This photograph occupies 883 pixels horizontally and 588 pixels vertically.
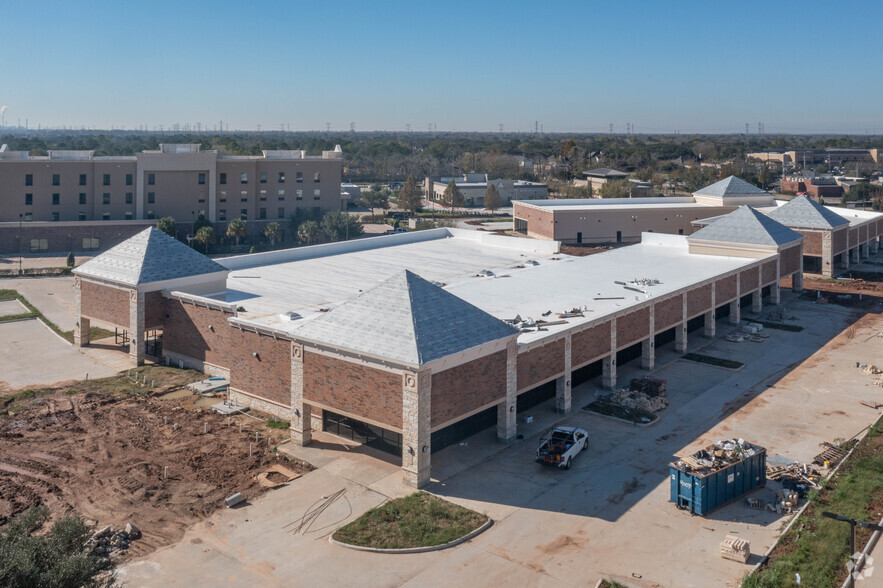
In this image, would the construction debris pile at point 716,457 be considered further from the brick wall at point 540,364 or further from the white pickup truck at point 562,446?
the brick wall at point 540,364

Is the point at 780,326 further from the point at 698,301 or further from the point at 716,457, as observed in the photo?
the point at 716,457

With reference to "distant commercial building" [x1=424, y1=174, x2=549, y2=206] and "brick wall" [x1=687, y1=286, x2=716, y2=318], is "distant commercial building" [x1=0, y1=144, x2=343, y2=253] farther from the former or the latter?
"brick wall" [x1=687, y1=286, x2=716, y2=318]

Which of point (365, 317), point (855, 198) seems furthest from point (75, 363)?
point (855, 198)

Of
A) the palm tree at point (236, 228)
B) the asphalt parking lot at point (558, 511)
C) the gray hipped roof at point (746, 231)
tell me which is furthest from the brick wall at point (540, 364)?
the palm tree at point (236, 228)

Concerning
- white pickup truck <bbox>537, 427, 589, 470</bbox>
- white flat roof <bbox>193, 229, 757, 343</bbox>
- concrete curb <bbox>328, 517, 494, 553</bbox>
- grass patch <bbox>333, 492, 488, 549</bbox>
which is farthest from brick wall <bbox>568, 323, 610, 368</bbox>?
concrete curb <bbox>328, 517, 494, 553</bbox>

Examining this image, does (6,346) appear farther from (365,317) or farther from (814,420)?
(814,420)
